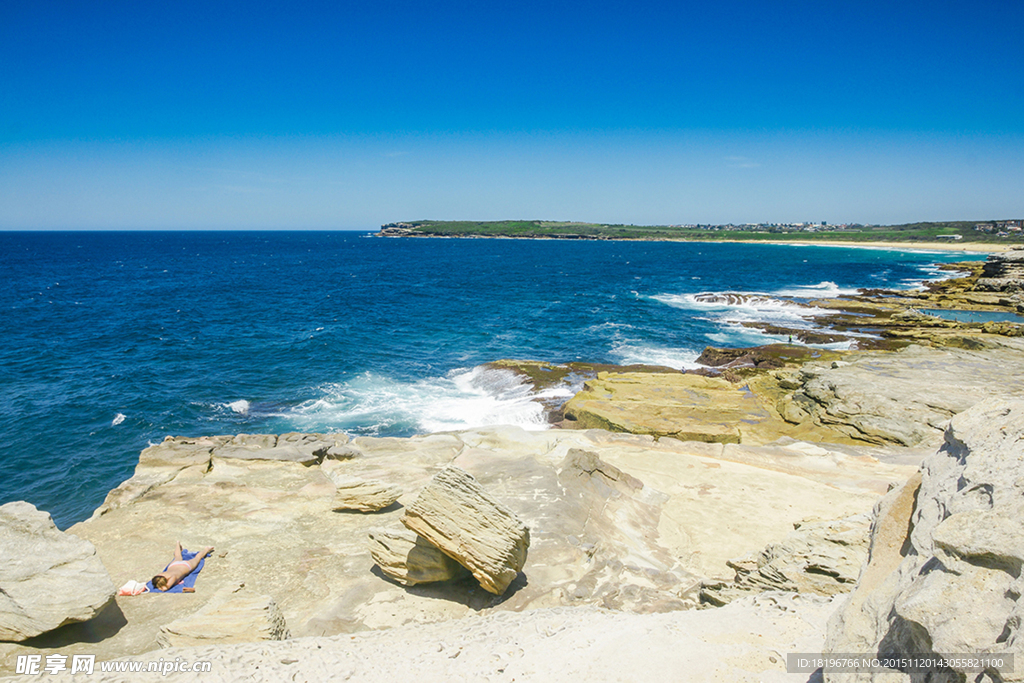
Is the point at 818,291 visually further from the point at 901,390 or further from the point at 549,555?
the point at 549,555

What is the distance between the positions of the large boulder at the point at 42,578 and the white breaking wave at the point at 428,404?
14.8 metres

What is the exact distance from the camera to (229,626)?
24.1 ft

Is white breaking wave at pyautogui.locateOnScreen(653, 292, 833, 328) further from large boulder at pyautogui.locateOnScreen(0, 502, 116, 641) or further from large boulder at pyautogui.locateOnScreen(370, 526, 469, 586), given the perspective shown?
large boulder at pyautogui.locateOnScreen(0, 502, 116, 641)

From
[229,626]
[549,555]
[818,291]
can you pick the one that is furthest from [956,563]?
[818,291]

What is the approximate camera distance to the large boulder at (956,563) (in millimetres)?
3570

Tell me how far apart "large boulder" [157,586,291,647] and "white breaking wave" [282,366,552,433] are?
15357mm

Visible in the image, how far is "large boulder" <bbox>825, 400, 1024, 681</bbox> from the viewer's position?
3570 mm

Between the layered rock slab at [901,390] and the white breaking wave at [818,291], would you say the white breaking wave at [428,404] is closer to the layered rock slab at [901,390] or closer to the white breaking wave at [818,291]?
the layered rock slab at [901,390]

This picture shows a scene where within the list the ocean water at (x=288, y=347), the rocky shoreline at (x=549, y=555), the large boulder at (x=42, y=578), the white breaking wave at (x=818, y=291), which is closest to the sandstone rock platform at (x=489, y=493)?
the rocky shoreline at (x=549, y=555)

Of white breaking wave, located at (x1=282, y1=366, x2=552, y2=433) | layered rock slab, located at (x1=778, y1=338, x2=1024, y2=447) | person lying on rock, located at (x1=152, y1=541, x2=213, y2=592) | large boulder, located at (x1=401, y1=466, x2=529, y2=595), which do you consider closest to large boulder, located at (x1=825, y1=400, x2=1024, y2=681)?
large boulder, located at (x1=401, y1=466, x2=529, y2=595)

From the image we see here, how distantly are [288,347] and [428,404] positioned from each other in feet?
51.6

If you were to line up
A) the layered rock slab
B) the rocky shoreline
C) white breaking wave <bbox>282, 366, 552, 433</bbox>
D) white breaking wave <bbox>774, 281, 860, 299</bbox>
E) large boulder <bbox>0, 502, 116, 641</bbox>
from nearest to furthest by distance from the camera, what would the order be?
the rocky shoreline
large boulder <bbox>0, 502, 116, 641</bbox>
the layered rock slab
white breaking wave <bbox>282, 366, 552, 433</bbox>
white breaking wave <bbox>774, 281, 860, 299</bbox>

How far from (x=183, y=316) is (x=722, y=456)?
47078mm

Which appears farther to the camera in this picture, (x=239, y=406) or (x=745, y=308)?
(x=745, y=308)
